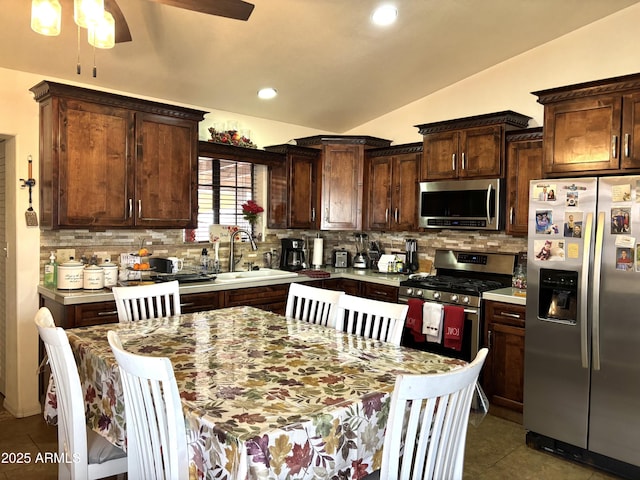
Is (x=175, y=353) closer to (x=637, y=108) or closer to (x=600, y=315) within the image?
(x=600, y=315)

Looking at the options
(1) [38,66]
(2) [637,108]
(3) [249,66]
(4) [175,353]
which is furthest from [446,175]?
(1) [38,66]

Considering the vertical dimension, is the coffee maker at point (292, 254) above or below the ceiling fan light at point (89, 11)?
below

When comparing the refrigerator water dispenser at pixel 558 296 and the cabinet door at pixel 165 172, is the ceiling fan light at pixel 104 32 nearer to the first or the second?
the cabinet door at pixel 165 172

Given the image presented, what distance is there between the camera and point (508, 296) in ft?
11.3

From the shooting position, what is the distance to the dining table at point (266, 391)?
1.26 meters

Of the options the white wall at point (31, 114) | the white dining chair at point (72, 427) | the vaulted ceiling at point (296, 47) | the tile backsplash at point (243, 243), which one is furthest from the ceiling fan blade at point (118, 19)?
the tile backsplash at point (243, 243)

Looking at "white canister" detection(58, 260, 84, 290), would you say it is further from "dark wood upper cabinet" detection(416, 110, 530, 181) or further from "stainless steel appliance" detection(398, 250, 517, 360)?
"dark wood upper cabinet" detection(416, 110, 530, 181)

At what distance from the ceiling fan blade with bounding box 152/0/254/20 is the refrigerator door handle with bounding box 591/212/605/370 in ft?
7.20

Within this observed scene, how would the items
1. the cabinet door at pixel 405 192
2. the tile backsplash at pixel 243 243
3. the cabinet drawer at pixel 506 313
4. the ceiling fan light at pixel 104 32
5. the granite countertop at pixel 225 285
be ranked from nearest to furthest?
the ceiling fan light at pixel 104 32, the granite countertop at pixel 225 285, the cabinet drawer at pixel 506 313, the tile backsplash at pixel 243 243, the cabinet door at pixel 405 192

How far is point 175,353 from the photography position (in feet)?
6.41

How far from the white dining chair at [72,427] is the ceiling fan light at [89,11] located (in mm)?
1152

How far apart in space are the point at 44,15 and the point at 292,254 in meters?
3.35

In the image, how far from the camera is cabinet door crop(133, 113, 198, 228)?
11.9ft

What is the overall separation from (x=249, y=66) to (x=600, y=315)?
295cm
